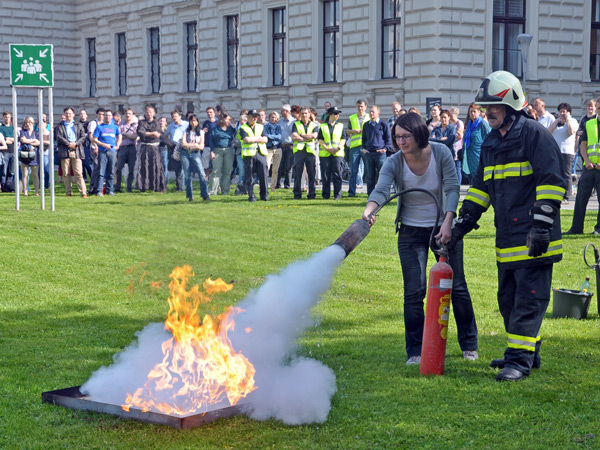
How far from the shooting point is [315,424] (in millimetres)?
5664

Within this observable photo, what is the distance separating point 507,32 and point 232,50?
11997 mm

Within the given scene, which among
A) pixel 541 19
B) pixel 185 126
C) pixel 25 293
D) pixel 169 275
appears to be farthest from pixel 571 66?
pixel 169 275

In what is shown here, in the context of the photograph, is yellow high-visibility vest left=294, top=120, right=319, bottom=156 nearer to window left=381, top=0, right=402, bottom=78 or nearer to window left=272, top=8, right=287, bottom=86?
window left=381, top=0, right=402, bottom=78

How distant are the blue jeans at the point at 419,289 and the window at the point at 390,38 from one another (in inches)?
853

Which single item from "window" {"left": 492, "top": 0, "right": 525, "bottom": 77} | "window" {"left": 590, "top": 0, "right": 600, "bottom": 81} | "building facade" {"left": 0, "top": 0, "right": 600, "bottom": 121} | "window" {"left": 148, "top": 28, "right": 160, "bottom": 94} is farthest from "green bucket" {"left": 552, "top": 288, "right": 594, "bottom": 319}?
"window" {"left": 148, "top": 28, "right": 160, "bottom": 94}

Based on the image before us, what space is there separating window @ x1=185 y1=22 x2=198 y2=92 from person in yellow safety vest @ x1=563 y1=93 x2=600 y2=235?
84.8 feet

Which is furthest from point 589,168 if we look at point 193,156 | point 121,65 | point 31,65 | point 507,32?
point 121,65

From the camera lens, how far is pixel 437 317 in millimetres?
6672

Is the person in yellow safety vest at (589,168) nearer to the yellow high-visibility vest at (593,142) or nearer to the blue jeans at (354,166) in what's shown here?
the yellow high-visibility vest at (593,142)

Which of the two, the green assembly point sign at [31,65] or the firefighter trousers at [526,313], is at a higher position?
the green assembly point sign at [31,65]

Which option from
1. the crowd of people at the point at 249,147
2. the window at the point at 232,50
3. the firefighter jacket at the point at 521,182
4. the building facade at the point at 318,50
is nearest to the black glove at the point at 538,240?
the firefighter jacket at the point at 521,182

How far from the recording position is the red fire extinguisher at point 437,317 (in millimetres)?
6660

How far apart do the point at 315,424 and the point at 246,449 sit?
578 mm

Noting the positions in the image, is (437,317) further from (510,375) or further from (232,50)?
(232,50)
